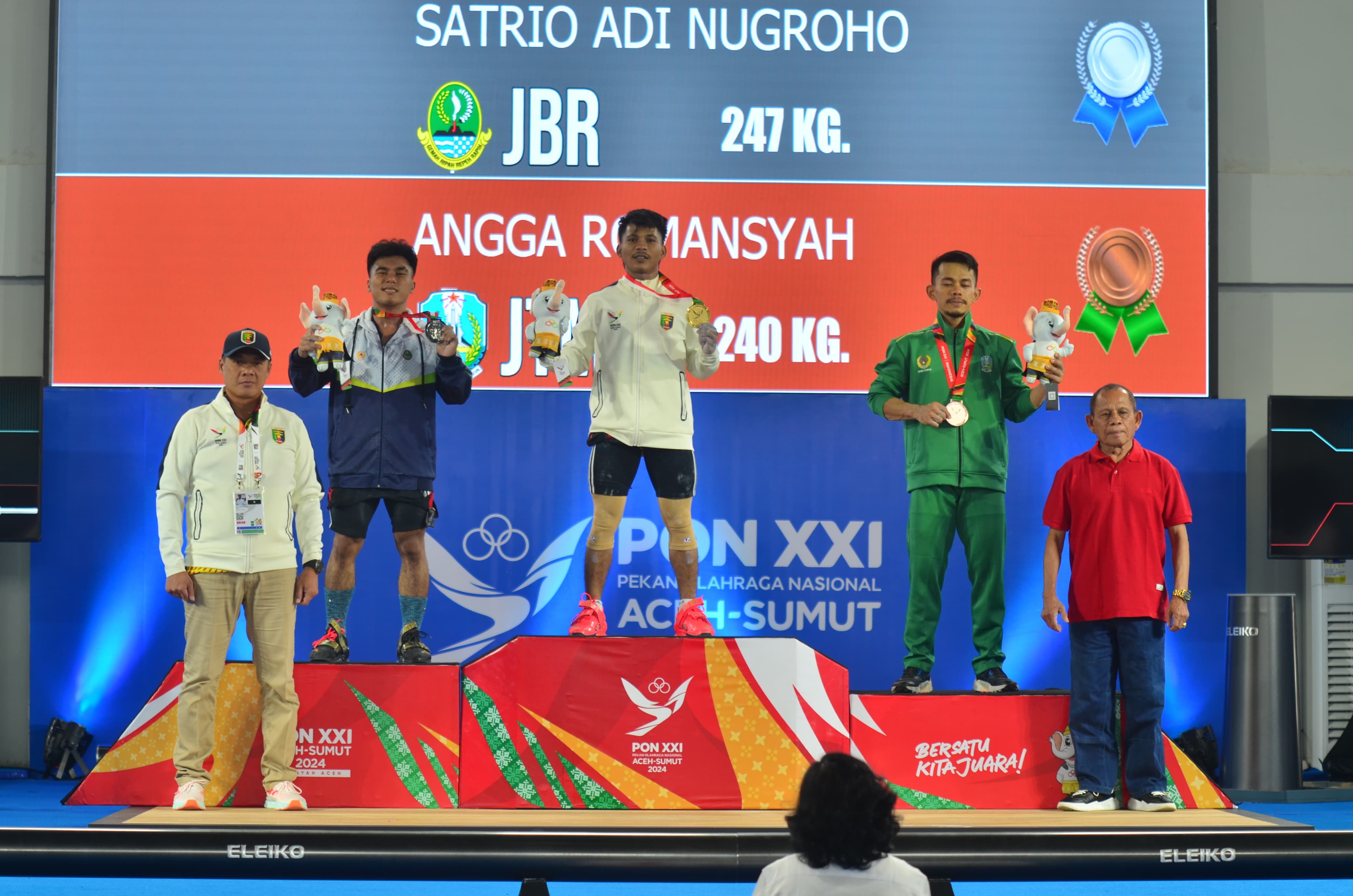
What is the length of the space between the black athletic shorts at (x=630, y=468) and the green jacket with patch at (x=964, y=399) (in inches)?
35.2

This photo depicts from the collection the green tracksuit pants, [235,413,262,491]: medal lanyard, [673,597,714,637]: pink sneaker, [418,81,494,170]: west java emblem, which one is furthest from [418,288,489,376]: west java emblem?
the green tracksuit pants

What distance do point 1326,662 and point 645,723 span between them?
180 inches

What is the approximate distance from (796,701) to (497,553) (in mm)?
2532

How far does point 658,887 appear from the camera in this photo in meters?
4.65

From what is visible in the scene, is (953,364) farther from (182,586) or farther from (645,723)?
(182,586)

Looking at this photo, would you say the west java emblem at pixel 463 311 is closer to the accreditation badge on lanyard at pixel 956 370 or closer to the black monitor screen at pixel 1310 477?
the accreditation badge on lanyard at pixel 956 370

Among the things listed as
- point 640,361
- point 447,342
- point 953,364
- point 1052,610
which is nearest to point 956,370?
point 953,364

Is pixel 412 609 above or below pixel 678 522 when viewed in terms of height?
below

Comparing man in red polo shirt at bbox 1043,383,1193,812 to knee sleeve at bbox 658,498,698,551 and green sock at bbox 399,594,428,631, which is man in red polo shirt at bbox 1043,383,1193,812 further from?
green sock at bbox 399,594,428,631

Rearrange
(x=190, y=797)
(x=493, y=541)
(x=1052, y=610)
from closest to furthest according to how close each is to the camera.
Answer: (x=190, y=797), (x=1052, y=610), (x=493, y=541)

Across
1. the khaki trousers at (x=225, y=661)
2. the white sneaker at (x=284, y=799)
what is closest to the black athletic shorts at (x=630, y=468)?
the khaki trousers at (x=225, y=661)

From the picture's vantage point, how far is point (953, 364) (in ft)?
16.8

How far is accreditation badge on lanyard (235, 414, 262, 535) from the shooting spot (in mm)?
4477

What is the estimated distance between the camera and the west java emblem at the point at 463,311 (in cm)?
690
